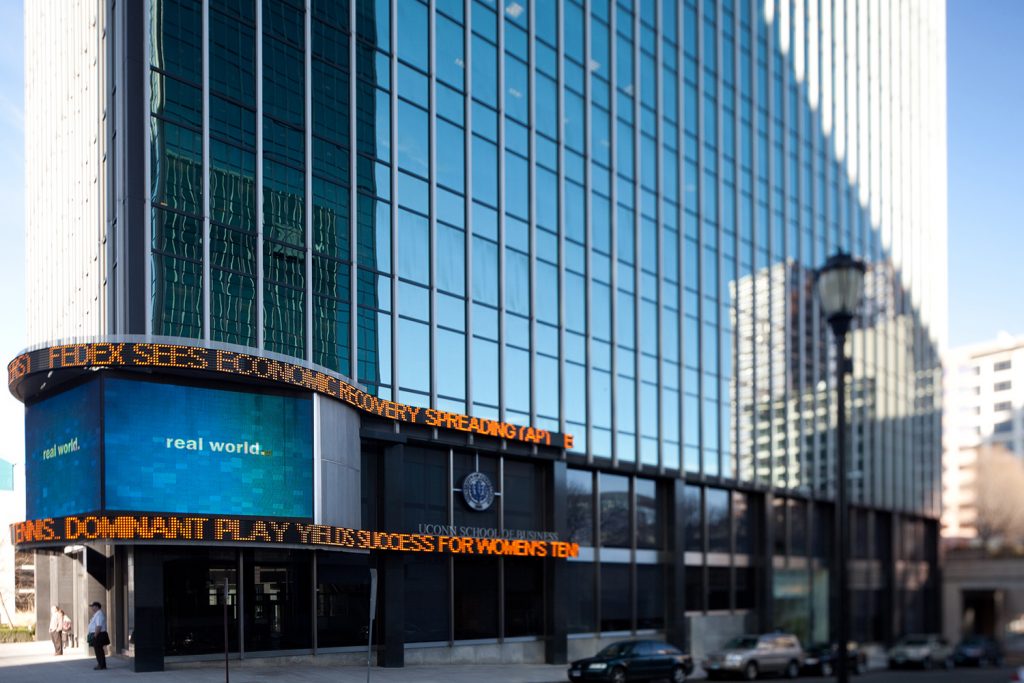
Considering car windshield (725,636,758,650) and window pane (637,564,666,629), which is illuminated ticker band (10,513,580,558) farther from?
window pane (637,564,666,629)

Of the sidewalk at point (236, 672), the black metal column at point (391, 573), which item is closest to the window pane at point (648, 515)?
the sidewalk at point (236, 672)

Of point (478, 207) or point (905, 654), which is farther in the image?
point (905, 654)

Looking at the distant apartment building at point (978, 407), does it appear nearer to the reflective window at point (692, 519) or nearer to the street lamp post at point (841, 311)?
the reflective window at point (692, 519)

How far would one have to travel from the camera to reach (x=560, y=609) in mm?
37188

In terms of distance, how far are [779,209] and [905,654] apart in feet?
75.6

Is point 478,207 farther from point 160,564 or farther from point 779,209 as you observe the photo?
point 779,209

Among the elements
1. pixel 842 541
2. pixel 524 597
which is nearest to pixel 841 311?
pixel 842 541

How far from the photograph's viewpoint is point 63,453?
25.7 metres

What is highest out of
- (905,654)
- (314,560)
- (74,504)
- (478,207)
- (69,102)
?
(69,102)

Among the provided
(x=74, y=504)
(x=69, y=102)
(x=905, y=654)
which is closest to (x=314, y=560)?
(x=74, y=504)

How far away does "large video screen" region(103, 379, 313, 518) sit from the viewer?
24453 millimetres

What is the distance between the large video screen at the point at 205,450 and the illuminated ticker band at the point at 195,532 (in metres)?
0.37

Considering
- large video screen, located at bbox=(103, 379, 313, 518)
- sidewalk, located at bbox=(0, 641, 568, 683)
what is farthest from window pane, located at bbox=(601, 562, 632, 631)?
large video screen, located at bbox=(103, 379, 313, 518)

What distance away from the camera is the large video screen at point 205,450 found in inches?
963
